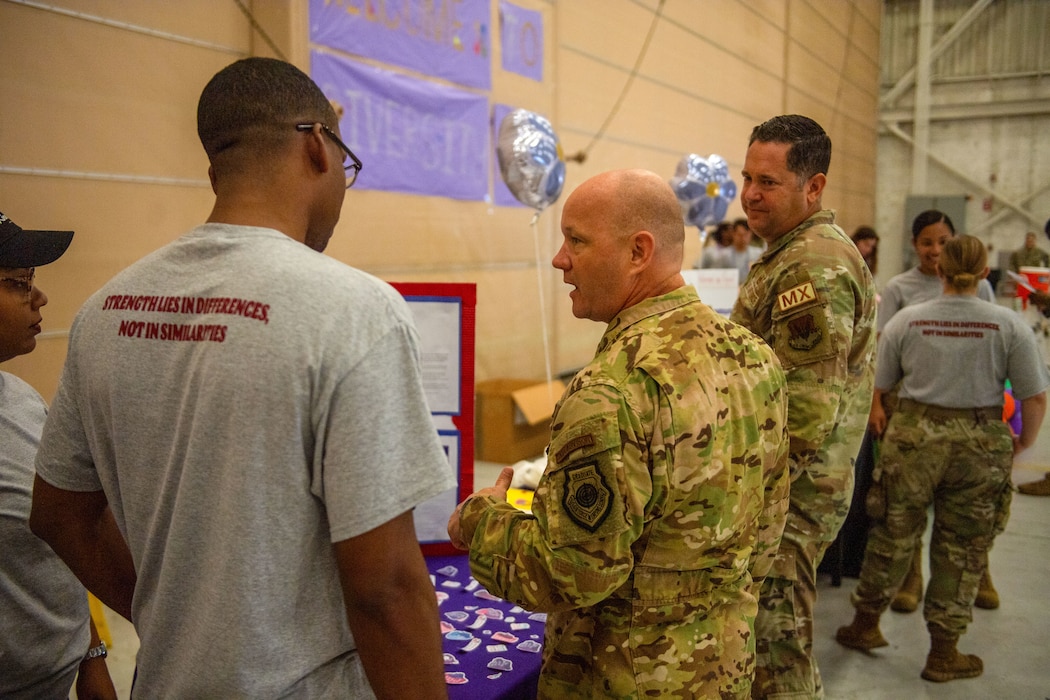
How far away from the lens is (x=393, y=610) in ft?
2.81

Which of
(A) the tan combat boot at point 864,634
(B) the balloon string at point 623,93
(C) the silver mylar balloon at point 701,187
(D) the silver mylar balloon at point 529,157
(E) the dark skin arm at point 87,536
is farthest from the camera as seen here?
(B) the balloon string at point 623,93

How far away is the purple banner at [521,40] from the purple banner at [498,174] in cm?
30

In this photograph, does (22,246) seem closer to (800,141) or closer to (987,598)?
(800,141)

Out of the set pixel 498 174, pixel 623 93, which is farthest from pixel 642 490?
pixel 623 93

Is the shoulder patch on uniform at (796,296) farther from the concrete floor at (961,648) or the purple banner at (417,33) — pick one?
the purple banner at (417,33)

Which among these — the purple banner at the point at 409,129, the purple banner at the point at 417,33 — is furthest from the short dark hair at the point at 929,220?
the purple banner at the point at 417,33

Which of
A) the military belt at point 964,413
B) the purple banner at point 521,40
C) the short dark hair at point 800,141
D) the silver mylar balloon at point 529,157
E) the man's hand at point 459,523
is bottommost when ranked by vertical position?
Answer: the military belt at point 964,413

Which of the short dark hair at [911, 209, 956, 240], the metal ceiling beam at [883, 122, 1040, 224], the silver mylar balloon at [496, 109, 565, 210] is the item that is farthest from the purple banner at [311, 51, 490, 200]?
the metal ceiling beam at [883, 122, 1040, 224]

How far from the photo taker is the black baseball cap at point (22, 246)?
1.37m

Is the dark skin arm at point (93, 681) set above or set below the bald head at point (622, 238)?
below

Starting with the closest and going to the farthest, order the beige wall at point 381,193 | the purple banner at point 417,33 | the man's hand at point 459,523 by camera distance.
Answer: the man's hand at point 459,523, the beige wall at point 381,193, the purple banner at point 417,33

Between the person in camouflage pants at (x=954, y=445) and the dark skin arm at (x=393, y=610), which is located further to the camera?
the person in camouflage pants at (x=954, y=445)

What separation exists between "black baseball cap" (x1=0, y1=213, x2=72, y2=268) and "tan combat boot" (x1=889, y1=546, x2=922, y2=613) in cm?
334

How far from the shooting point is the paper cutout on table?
4.34 ft
